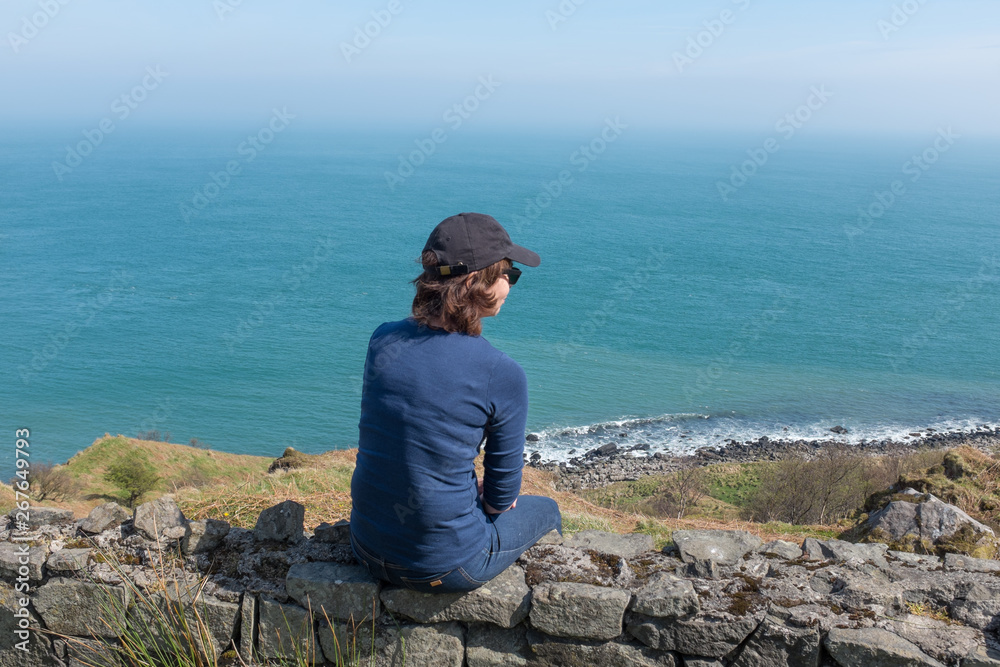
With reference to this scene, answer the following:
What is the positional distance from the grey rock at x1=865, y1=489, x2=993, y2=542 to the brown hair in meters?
4.55

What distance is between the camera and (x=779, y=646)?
3.56 metres

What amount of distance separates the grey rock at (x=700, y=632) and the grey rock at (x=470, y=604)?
62 cm

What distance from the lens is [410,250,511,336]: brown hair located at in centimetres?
338

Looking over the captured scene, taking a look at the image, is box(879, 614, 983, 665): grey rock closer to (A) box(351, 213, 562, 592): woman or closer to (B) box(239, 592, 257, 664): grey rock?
(A) box(351, 213, 562, 592): woman

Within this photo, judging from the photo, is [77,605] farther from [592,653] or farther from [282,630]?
[592,653]

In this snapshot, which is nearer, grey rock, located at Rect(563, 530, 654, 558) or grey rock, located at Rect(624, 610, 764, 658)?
grey rock, located at Rect(624, 610, 764, 658)

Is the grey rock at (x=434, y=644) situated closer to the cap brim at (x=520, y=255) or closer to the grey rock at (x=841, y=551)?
the cap brim at (x=520, y=255)

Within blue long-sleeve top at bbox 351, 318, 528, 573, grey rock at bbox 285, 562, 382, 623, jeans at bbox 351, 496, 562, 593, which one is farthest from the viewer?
grey rock at bbox 285, 562, 382, 623

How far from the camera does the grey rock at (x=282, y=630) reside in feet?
12.6

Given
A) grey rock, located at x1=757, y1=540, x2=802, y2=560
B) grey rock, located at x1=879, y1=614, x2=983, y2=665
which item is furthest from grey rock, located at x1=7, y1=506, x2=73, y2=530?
grey rock, located at x1=879, y1=614, x2=983, y2=665

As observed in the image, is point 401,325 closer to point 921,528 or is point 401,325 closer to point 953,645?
point 953,645

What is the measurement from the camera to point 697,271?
78562 millimetres

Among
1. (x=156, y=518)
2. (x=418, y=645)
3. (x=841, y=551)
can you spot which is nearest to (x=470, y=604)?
(x=418, y=645)

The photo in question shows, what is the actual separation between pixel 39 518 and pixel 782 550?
15.8 ft
